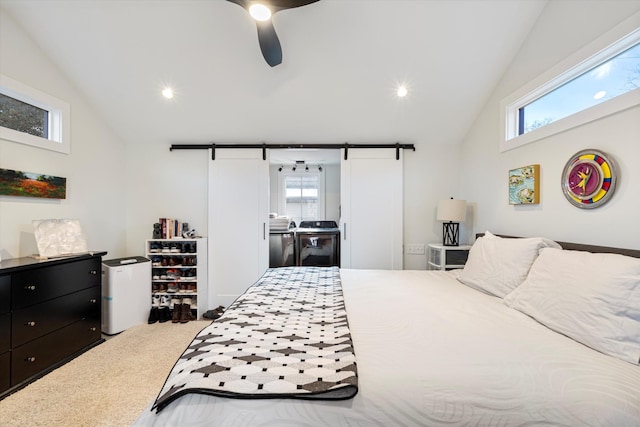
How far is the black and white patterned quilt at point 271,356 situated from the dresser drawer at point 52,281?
5.88 ft

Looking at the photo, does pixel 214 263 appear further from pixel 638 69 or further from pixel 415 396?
pixel 638 69

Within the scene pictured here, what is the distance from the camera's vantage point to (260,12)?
5.80 feet

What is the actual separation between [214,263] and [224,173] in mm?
1242

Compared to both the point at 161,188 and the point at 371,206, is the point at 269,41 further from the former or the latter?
the point at 161,188

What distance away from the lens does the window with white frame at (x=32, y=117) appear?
2.49 m

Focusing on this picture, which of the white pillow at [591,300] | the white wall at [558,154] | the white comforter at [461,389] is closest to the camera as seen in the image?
the white comforter at [461,389]

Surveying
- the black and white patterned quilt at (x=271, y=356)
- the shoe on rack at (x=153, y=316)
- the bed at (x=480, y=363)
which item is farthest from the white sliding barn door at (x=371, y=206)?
the shoe on rack at (x=153, y=316)

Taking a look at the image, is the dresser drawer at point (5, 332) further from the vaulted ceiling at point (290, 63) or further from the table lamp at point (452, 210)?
the table lamp at point (452, 210)

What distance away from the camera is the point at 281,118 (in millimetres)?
3588

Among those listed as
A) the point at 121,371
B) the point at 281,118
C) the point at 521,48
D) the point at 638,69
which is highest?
the point at 521,48

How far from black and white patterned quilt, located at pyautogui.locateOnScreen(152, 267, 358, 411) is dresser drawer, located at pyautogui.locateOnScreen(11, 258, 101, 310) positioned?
5.88 ft

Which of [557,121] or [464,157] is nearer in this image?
[557,121]

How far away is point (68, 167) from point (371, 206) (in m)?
3.47

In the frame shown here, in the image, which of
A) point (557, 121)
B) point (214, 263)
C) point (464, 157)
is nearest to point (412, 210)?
point (464, 157)
